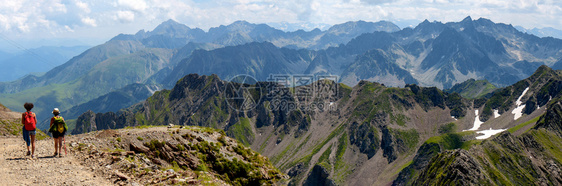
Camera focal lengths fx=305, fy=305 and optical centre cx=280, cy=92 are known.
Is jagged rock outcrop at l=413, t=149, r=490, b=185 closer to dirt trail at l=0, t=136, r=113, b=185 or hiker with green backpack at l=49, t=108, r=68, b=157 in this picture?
dirt trail at l=0, t=136, r=113, b=185

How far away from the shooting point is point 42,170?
27.4 meters

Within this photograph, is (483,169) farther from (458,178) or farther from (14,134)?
(14,134)

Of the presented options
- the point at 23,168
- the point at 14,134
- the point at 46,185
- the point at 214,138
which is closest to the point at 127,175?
the point at 46,185

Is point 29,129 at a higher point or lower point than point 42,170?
higher

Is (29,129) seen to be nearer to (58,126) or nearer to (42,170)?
(58,126)

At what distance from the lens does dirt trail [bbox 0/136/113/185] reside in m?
25.7

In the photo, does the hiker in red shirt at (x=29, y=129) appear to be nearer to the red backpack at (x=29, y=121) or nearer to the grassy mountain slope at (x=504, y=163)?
the red backpack at (x=29, y=121)

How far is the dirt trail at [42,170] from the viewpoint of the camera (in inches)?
1010

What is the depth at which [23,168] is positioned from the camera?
27438 millimetres

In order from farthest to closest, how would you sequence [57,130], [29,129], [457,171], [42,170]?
[457,171], [29,129], [57,130], [42,170]

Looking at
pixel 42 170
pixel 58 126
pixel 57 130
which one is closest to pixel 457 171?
pixel 58 126

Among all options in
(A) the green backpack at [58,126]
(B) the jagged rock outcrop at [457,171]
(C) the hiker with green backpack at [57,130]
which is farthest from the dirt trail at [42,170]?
(B) the jagged rock outcrop at [457,171]

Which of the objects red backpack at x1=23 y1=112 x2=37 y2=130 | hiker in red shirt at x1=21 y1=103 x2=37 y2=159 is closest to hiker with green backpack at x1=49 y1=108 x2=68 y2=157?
hiker in red shirt at x1=21 y1=103 x2=37 y2=159

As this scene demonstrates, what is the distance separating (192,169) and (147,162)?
6039 mm
